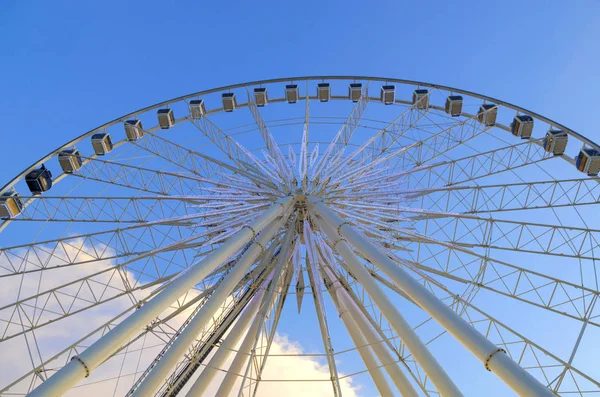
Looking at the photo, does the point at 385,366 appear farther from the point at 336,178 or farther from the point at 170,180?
the point at 170,180

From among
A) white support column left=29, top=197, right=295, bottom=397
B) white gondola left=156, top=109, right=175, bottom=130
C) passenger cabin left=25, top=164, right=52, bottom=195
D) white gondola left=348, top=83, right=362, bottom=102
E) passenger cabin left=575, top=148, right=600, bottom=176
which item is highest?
white gondola left=348, top=83, right=362, bottom=102

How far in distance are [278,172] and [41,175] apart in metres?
9.25

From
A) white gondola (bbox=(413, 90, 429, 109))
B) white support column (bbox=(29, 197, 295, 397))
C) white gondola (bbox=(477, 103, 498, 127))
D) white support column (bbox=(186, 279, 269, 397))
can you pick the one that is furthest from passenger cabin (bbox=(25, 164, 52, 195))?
white gondola (bbox=(477, 103, 498, 127))

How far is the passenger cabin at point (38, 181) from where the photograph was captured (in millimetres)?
19125

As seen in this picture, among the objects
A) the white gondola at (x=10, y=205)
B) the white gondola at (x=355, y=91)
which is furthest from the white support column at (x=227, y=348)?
the white gondola at (x=355, y=91)

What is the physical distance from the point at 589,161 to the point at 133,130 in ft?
61.4

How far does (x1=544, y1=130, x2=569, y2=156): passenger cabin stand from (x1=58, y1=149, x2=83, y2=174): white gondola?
1945cm

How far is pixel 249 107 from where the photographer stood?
76.6 feet

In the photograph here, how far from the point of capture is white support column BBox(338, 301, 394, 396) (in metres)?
15.8

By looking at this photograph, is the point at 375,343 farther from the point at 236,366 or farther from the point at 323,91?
the point at 323,91

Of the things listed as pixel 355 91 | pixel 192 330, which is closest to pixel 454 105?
pixel 355 91

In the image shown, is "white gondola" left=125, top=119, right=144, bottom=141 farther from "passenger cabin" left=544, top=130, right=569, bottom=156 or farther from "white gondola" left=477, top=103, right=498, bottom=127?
"passenger cabin" left=544, top=130, right=569, bottom=156

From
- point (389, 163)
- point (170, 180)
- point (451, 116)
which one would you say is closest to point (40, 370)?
point (170, 180)

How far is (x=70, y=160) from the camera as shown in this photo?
20.4 metres
